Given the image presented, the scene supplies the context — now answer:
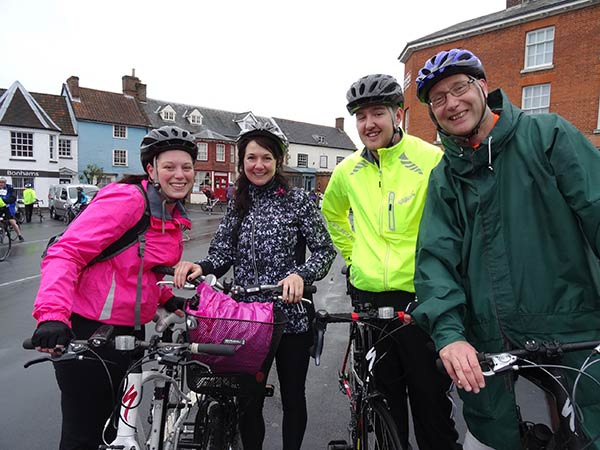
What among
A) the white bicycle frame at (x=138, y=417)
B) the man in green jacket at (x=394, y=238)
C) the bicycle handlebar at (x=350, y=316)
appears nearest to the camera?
the white bicycle frame at (x=138, y=417)

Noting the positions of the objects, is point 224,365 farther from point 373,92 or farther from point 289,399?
point 373,92

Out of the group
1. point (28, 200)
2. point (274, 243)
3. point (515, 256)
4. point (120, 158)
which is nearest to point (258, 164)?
point (274, 243)

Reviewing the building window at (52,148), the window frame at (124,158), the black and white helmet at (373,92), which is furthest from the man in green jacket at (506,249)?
the window frame at (124,158)

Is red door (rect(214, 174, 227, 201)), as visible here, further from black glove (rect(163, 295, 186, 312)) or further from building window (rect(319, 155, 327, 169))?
black glove (rect(163, 295, 186, 312))

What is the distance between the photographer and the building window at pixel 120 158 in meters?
41.0

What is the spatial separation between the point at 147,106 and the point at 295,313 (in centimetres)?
4809

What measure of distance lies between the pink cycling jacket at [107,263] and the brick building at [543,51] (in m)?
24.5

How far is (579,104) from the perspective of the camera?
22.7m

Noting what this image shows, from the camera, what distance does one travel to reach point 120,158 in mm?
41438

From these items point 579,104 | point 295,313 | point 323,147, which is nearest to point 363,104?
point 295,313

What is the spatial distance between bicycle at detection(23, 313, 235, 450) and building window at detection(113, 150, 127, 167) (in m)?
42.5

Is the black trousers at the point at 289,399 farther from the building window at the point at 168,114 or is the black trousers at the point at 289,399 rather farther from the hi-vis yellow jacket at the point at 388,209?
the building window at the point at 168,114

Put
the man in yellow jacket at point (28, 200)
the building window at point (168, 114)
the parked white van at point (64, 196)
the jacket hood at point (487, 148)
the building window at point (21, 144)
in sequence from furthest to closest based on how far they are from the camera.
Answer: the building window at point (168, 114) → the building window at point (21, 144) → the parked white van at point (64, 196) → the man in yellow jacket at point (28, 200) → the jacket hood at point (487, 148)

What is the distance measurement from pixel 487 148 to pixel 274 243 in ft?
4.63
